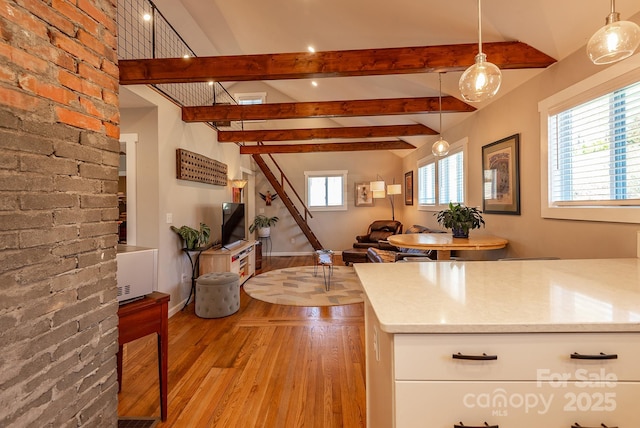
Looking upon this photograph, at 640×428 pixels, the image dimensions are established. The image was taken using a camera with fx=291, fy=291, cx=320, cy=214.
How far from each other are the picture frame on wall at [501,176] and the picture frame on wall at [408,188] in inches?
122

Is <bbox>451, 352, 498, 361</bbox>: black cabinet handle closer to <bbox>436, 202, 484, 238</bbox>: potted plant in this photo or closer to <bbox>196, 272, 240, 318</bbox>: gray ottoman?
<bbox>436, 202, 484, 238</bbox>: potted plant

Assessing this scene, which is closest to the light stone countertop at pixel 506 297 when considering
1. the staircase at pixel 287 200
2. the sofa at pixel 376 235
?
the sofa at pixel 376 235

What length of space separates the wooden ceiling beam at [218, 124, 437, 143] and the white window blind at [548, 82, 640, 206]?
2745 mm

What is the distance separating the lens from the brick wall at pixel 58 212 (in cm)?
96

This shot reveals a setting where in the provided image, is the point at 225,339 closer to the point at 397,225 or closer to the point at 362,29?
the point at 362,29

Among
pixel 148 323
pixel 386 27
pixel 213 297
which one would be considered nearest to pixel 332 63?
pixel 386 27

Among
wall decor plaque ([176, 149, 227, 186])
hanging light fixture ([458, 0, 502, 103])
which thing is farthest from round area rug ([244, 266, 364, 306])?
hanging light fixture ([458, 0, 502, 103])

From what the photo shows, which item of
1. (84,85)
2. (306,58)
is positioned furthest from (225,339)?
(306,58)

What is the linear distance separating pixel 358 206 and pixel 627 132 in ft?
19.2

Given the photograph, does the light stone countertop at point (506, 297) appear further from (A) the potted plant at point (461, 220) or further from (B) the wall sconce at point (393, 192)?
(B) the wall sconce at point (393, 192)

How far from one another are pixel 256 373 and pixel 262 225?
5.06 metres

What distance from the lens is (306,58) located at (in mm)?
2578

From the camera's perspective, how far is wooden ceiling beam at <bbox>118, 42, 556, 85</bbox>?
8.04 feet

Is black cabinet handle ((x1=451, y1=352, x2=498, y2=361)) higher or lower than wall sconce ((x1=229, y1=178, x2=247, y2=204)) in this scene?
lower
